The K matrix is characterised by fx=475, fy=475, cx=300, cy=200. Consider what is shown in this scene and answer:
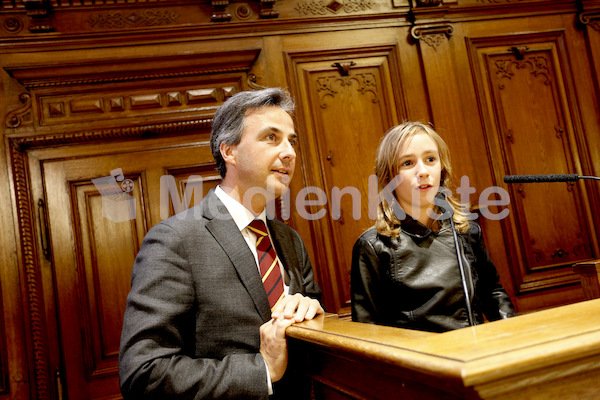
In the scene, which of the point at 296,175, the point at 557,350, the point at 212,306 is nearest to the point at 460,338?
the point at 557,350

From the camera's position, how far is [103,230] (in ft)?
9.80

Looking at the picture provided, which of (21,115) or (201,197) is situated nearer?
(21,115)

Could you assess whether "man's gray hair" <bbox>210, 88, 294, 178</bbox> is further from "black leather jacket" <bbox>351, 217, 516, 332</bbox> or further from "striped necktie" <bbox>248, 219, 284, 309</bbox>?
"black leather jacket" <bbox>351, 217, 516, 332</bbox>

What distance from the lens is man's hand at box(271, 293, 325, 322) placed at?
49.8 inches

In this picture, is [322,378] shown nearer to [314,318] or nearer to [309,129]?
[314,318]

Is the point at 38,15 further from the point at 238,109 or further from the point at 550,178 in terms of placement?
the point at 550,178

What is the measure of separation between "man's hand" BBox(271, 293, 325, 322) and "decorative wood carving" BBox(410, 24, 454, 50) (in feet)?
8.66

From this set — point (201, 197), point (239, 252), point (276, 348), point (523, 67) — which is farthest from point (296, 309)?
point (523, 67)

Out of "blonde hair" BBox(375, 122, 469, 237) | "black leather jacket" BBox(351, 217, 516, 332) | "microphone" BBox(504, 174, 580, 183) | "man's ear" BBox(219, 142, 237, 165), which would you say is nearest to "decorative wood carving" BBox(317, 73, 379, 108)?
"blonde hair" BBox(375, 122, 469, 237)

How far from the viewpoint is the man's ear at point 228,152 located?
1.71m

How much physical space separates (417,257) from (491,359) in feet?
3.44

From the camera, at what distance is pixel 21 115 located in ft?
9.61

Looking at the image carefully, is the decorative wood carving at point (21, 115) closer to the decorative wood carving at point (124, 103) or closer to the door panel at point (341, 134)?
the decorative wood carving at point (124, 103)

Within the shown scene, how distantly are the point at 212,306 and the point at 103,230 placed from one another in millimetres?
1902
